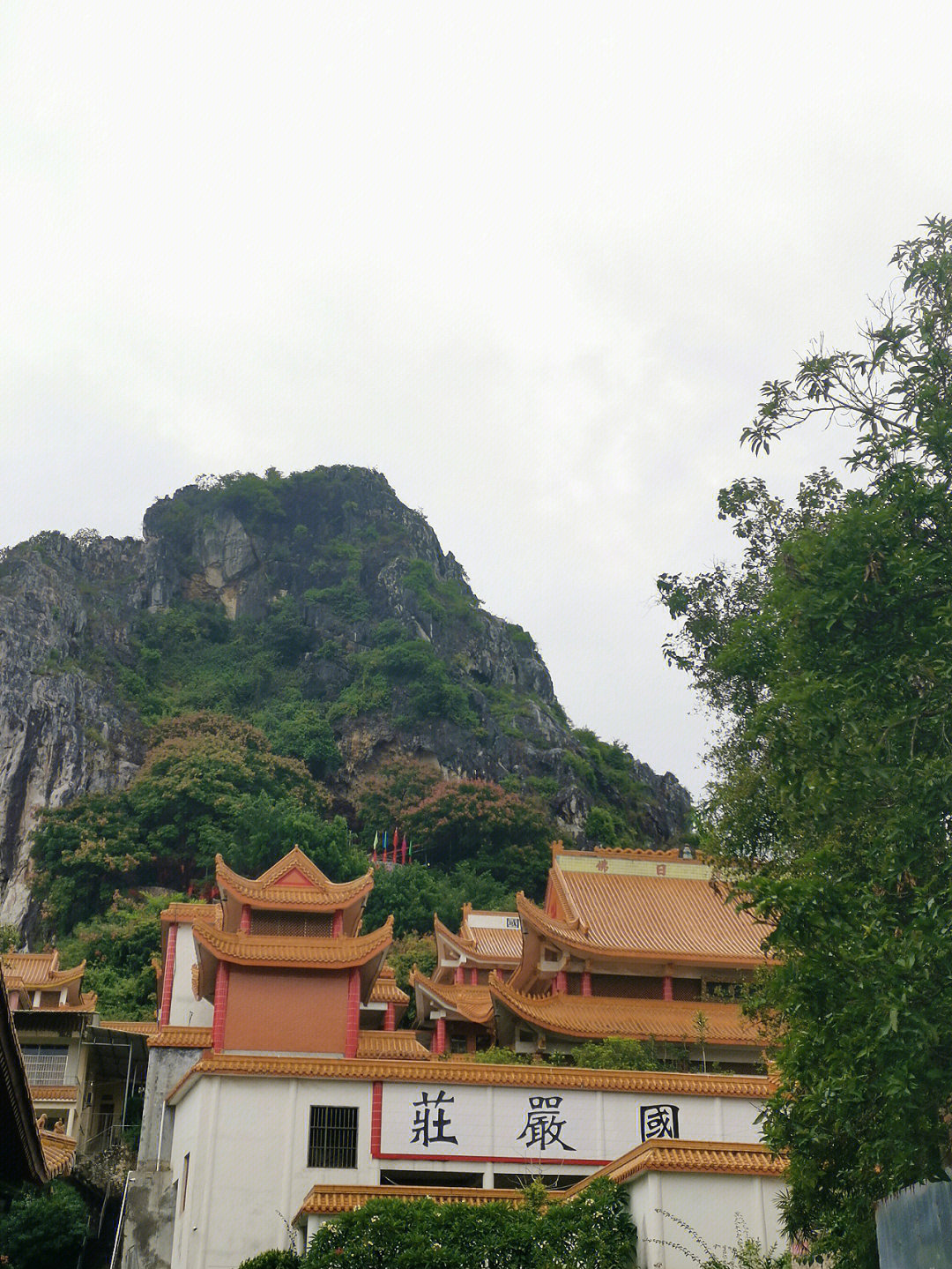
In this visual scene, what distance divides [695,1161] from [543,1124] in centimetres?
413

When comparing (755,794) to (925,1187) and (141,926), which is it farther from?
(141,926)

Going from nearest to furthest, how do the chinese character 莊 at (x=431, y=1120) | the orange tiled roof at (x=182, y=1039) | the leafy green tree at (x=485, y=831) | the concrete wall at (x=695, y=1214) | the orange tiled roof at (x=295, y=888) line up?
the concrete wall at (x=695, y=1214) → the chinese character 莊 at (x=431, y=1120) → the orange tiled roof at (x=182, y=1039) → the orange tiled roof at (x=295, y=888) → the leafy green tree at (x=485, y=831)

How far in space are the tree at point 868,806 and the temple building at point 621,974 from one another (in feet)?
29.9

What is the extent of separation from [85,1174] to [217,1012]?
736 cm

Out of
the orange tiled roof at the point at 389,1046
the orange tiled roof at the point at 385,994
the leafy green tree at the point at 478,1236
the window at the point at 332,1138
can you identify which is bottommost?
the leafy green tree at the point at 478,1236

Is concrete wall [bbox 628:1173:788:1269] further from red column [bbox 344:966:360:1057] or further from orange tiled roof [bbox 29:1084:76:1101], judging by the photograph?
orange tiled roof [bbox 29:1084:76:1101]

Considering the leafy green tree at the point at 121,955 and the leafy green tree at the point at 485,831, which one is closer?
the leafy green tree at the point at 121,955

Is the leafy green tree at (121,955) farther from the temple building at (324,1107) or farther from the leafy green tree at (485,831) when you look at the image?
the temple building at (324,1107)

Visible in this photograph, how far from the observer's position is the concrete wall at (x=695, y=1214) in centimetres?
1219

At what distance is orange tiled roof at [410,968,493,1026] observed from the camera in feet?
75.9

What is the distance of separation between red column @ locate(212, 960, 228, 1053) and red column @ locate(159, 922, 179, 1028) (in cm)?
656

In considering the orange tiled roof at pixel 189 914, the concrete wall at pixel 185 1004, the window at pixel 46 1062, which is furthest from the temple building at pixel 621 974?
the window at pixel 46 1062

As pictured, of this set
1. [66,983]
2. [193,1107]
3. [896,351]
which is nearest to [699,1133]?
[193,1107]

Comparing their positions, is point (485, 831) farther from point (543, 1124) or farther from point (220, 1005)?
point (543, 1124)
